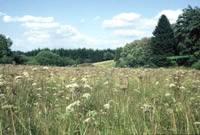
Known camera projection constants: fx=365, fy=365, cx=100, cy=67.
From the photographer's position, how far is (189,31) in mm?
68562

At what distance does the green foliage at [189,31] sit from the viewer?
219 feet

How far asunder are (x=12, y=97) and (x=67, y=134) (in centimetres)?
116

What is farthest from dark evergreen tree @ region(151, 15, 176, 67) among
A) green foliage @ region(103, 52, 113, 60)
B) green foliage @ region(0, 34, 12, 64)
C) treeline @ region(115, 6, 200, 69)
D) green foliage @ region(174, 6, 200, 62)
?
green foliage @ region(103, 52, 113, 60)

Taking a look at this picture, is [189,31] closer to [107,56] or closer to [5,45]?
[5,45]

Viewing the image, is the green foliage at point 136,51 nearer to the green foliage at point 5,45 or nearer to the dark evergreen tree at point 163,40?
the dark evergreen tree at point 163,40

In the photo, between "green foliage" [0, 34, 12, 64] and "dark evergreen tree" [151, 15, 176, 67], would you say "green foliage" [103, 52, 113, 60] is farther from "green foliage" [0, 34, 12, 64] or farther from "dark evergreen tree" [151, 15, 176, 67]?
"dark evergreen tree" [151, 15, 176, 67]

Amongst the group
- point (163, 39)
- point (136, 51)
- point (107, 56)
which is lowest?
point (107, 56)

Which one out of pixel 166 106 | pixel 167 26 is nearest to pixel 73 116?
pixel 166 106

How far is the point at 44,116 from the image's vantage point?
15.4ft

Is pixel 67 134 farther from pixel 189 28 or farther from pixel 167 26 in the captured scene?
pixel 167 26

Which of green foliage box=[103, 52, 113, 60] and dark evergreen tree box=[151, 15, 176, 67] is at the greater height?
dark evergreen tree box=[151, 15, 176, 67]

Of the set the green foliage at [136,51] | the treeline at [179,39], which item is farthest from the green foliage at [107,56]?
the treeline at [179,39]

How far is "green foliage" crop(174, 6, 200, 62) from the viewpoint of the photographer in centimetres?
6681

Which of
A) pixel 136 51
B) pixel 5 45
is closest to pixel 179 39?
pixel 136 51
